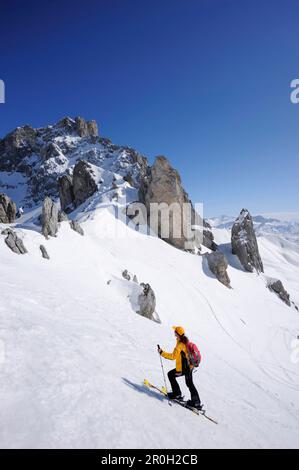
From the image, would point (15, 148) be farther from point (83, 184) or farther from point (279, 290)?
point (279, 290)

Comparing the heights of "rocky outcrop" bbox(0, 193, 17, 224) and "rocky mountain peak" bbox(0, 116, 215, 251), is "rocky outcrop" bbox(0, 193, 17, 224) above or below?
below

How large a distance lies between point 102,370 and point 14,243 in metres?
15.5

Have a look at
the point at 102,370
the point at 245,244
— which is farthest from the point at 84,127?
the point at 102,370

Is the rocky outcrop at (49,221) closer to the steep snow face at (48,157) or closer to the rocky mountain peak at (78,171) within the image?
the rocky mountain peak at (78,171)

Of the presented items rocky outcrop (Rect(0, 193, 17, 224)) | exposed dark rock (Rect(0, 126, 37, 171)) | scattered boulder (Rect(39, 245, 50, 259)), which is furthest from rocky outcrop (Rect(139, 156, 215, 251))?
exposed dark rock (Rect(0, 126, 37, 171))

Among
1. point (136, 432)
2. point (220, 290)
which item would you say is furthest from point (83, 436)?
point (220, 290)

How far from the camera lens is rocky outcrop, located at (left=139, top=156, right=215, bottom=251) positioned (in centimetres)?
5012

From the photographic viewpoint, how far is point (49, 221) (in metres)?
26.5

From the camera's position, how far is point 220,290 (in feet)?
127

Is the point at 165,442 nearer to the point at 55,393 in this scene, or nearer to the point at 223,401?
the point at 55,393

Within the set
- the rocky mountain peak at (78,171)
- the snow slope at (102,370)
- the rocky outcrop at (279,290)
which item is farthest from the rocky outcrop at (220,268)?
the snow slope at (102,370)

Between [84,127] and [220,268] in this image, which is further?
[84,127]

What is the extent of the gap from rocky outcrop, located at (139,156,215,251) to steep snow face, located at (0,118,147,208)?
65.1m

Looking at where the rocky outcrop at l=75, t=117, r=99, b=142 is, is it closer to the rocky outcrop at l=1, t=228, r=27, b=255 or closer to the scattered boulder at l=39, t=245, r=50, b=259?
the scattered boulder at l=39, t=245, r=50, b=259
